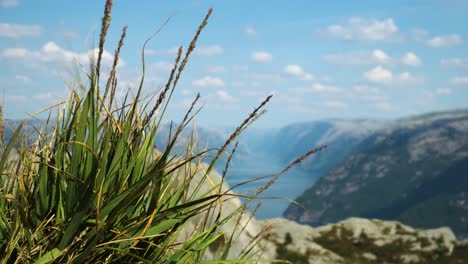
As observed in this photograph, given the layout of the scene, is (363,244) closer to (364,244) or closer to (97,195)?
(364,244)

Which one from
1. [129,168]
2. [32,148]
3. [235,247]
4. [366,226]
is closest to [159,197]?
[129,168]

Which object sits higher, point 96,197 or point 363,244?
point 363,244

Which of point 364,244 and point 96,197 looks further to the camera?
point 364,244

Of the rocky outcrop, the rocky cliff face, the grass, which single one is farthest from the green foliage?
the rocky outcrop

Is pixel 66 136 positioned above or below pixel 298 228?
below

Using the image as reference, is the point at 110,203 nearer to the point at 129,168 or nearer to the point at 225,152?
the point at 129,168

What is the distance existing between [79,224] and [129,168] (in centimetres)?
51

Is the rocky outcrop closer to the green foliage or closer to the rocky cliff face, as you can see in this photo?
the rocky cliff face

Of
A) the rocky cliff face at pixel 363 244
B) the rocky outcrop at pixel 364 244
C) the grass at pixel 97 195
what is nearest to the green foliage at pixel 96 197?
the grass at pixel 97 195

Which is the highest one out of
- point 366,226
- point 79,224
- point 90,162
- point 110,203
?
point 366,226

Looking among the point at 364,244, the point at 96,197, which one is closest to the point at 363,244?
the point at 364,244

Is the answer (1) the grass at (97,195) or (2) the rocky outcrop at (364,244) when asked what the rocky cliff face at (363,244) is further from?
(1) the grass at (97,195)

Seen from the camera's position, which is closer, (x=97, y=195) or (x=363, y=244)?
(x=97, y=195)

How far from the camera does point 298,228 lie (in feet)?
135
